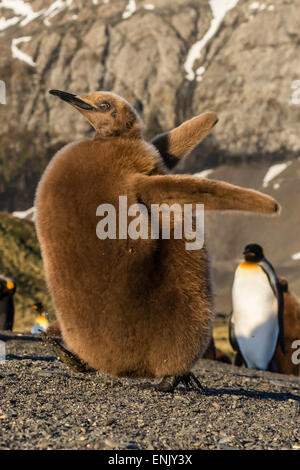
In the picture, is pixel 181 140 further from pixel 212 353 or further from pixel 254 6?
pixel 254 6

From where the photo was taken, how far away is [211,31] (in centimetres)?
7006

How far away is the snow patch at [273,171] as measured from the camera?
53656mm

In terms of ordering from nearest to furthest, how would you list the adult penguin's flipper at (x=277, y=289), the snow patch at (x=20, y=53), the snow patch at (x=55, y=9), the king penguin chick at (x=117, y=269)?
the king penguin chick at (x=117, y=269) → the adult penguin's flipper at (x=277, y=289) → the snow patch at (x=20, y=53) → the snow patch at (x=55, y=9)

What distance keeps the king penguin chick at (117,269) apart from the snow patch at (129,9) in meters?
74.7

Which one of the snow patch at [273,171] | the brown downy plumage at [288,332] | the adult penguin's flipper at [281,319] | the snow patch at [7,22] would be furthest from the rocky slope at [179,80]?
the adult penguin's flipper at [281,319]

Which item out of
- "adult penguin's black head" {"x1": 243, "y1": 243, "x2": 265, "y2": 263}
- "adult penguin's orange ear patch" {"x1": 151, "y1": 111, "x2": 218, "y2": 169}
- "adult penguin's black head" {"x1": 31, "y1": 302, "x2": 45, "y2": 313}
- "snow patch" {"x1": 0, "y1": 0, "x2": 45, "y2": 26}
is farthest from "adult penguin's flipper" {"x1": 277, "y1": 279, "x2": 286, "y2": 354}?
"snow patch" {"x1": 0, "y1": 0, "x2": 45, "y2": 26}

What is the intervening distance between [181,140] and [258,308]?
535 centimetres

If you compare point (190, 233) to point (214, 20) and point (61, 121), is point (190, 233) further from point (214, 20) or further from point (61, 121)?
point (214, 20)

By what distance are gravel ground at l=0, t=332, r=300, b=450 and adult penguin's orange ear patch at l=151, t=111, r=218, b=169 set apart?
1248mm

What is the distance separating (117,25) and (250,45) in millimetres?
18509

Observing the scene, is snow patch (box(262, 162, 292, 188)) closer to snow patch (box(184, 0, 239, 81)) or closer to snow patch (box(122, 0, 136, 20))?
snow patch (box(184, 0, 239, 81))

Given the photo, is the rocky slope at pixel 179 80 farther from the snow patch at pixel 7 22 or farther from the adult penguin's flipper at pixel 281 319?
the adult penguin's flipper at pixel 281 319

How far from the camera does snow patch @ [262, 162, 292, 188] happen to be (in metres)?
53.7
